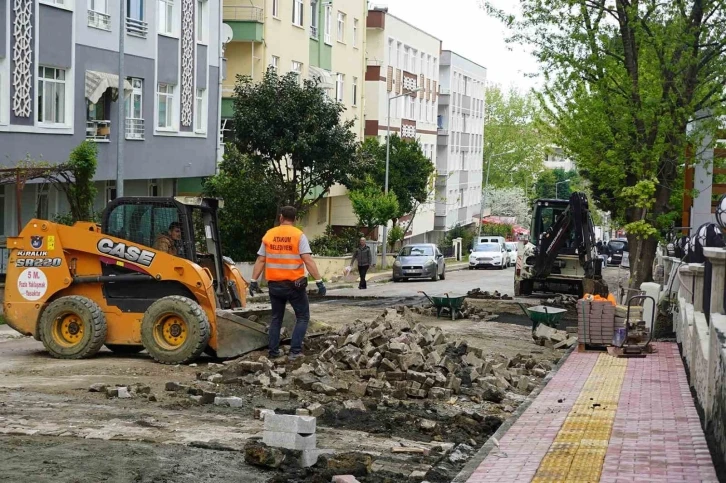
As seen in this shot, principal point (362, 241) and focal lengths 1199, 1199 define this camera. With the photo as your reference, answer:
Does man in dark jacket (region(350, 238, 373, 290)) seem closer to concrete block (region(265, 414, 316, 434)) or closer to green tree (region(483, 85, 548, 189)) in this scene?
concrete block (region(265, 414, 316, 434))

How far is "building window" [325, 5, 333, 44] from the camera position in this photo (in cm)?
5103

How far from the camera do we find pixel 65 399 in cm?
1141

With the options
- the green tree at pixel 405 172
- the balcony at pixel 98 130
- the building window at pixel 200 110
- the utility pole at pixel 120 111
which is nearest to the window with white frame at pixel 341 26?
the green tree at pixel 405 172

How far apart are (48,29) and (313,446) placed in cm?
2004

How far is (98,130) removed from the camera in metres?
29.9

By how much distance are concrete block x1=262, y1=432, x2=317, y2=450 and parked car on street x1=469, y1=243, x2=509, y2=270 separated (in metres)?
50.6

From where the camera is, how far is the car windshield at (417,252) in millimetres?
44406

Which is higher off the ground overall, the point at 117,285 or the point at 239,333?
the point at 117,285

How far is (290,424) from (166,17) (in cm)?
2624

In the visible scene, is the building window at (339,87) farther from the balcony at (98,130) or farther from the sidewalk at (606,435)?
the sidewalk at (606,435)

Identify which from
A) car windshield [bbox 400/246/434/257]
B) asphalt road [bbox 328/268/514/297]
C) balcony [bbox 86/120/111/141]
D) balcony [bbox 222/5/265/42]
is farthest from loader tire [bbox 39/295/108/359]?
car windshield [bbox 400/246/434/257]

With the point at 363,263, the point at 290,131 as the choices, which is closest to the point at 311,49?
the point at 290,131

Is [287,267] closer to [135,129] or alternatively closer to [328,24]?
[135,129]

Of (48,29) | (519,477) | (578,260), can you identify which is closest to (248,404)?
(519,477)
